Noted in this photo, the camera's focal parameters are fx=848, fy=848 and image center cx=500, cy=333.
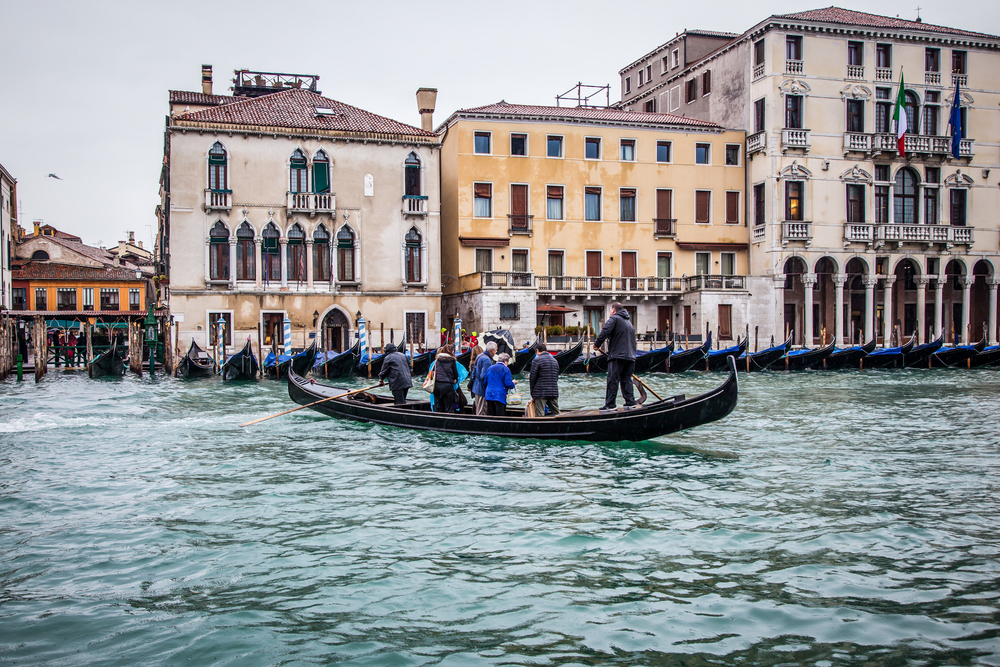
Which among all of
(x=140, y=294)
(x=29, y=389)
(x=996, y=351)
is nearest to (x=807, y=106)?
(x=996, y=351)

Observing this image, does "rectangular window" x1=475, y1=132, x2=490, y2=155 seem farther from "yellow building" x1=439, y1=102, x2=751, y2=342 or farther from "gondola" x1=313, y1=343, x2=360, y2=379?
"gondola" x1=313, y1=343, x2=360, y2=379

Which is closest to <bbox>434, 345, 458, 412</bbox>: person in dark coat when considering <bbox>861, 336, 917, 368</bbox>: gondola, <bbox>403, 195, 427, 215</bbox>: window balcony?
<bbox>403, 195, 427, 215</bbox>: window balcony

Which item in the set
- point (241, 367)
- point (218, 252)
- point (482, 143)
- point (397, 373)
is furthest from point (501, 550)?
point (482, 143)

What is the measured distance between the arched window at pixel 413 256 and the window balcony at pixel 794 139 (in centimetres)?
1148

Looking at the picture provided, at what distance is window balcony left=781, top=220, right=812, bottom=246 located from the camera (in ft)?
84.3

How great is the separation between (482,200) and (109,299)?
69.9 ft

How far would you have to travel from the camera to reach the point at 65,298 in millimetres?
36625

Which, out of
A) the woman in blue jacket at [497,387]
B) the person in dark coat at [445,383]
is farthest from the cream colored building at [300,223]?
the woman in blue jacket at [497,387]

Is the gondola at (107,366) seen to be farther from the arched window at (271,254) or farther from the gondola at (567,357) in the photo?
the gondola at (567,357)

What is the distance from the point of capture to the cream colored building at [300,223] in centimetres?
2241

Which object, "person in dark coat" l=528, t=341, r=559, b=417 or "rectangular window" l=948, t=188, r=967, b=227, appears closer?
"person in dark coat" l=528, t=341, r=559, b=417

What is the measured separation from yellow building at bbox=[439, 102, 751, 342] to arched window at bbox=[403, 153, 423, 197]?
120cm

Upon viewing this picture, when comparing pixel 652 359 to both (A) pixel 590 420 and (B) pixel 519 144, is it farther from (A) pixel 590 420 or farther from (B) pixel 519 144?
(A) pixel 590 420

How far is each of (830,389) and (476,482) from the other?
11347mm
